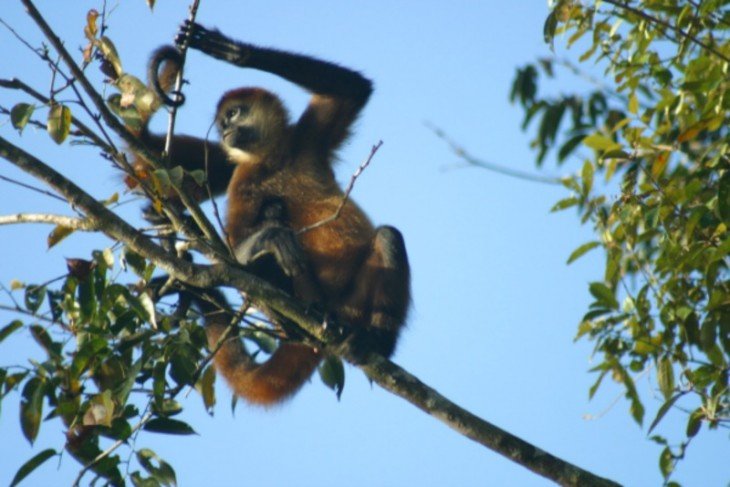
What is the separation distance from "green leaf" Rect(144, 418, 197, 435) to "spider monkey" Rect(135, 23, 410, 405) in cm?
140

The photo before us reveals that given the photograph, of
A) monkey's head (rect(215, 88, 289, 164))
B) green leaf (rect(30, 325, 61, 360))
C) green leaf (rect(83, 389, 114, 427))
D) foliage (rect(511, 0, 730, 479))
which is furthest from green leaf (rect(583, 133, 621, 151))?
monkey's head (rect(215, 88, 289, 164))

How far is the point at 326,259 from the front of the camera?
7266 millimetres

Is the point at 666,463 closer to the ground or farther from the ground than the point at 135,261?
closer to the ground

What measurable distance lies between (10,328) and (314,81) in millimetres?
3814

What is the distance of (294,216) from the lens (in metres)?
7.51

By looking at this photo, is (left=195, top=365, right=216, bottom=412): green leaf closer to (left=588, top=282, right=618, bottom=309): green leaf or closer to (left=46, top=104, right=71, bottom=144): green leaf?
(left=46, top=104, right=71, bottom=144): green leaf

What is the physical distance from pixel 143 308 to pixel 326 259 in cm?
272

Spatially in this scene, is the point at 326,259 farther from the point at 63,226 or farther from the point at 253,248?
the point at 63,226

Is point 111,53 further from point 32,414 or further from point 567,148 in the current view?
point 567,148

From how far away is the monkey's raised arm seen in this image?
6930 mm

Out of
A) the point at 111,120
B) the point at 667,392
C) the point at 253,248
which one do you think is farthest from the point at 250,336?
the point at 667,392

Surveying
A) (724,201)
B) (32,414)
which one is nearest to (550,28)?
(724,201)

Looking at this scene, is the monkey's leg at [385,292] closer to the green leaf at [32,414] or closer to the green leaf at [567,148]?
the green leaf at [567,148]

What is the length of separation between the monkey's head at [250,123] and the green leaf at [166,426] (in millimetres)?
3815
